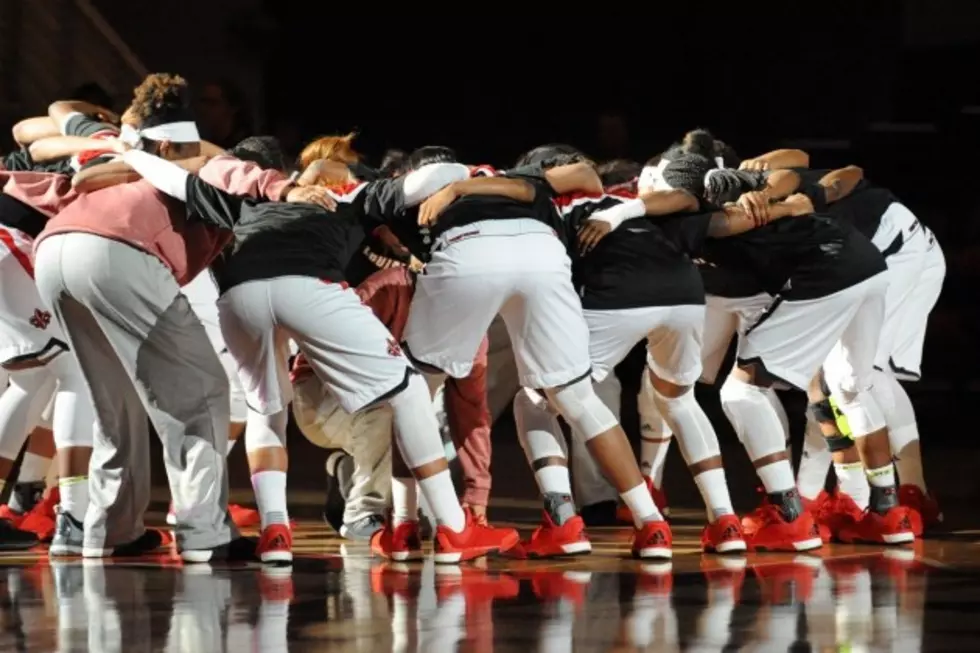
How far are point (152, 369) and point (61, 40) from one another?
5471 millimetres

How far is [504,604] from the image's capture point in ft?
17.4

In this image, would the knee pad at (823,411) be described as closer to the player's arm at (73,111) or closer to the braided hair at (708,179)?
the braided hair at (708,179)

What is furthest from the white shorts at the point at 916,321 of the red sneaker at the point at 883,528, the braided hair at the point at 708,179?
the braided hair at the point at 708,179

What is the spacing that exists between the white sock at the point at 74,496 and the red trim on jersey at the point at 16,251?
69 centimetres

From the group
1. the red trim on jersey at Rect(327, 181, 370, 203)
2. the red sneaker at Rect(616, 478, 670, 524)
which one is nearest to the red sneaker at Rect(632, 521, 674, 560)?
the red sneaker at Rect(616, 478, 670, 524)

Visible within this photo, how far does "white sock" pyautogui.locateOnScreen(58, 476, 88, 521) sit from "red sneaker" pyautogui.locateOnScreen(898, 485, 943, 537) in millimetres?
2750

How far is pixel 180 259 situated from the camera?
6172 mm

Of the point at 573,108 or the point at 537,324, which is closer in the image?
the point at 537,324

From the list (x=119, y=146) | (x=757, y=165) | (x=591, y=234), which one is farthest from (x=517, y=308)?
(x=757, y=165)

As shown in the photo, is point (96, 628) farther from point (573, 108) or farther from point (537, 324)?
point (573, 108)

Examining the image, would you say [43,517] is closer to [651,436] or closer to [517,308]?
[517,308]

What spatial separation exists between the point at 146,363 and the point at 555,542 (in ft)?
4.38

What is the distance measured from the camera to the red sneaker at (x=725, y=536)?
21.1 ft

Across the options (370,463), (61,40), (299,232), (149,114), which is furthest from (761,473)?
(61,40)
